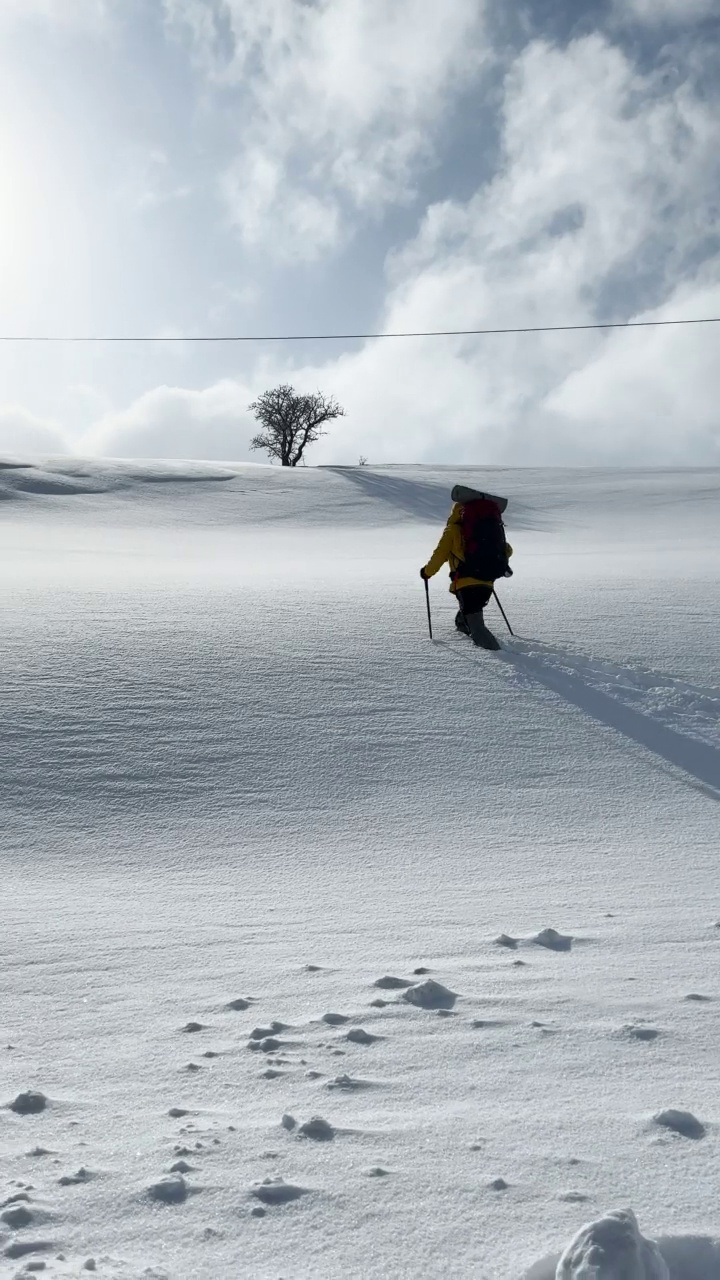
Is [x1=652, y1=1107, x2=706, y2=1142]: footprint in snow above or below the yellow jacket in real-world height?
below

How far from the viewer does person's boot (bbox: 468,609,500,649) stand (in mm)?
8070

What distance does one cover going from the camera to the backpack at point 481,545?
8109 mm

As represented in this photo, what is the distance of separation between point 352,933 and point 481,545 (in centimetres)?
500

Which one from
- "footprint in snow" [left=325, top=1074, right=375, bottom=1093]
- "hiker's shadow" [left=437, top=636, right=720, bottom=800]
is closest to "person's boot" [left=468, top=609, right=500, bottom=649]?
"hiker's shadow" [left=437, top=636, right=720, bottom=800]

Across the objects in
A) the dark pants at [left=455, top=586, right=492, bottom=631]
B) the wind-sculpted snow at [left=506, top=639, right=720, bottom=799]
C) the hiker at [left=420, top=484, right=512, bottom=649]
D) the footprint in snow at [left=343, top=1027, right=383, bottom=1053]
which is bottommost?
the footprint in snow at [left=343, top=1027, right=383, bottom=1053]

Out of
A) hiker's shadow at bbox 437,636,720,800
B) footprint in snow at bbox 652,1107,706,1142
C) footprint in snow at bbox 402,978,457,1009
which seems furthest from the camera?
hiker's shadow at bbox 437,636,720,800

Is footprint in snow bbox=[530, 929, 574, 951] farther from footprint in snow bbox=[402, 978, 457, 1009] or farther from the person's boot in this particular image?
the person's boot

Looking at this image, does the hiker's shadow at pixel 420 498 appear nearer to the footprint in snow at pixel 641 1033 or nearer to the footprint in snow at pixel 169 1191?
the footprint in snow at pixel 641 1033

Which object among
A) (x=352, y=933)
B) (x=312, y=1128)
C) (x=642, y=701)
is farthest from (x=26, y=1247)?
(x=642, y=701)

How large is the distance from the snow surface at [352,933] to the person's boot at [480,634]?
261 mm

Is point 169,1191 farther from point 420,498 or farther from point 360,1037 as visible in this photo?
point 420,498

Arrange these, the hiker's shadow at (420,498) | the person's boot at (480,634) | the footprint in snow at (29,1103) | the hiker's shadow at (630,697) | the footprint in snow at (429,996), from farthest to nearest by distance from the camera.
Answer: the hiker's shadow at (420,498)
the person's boot at (480,634)
the hiker's shadow at (630,697)
the footprint in snow at (429,996)
the footprint in snow at (29,1103)

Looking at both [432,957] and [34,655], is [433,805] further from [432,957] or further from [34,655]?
[34,655]

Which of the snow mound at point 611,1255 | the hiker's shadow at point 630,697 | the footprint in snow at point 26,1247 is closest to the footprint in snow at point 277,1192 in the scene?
the footprint in snow at point 26,1247
